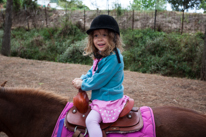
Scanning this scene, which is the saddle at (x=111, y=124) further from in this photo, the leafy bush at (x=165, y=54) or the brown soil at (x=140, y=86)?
the leafy bush at (x=165, y=54)

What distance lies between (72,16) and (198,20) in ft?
42.4

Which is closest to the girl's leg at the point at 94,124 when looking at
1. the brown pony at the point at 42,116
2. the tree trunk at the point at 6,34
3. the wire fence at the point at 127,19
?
the brown pony at the point at 42,116

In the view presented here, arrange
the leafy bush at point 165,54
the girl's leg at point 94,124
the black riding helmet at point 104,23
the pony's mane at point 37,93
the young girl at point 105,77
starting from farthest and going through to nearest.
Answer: the leafy bush at point 165,54, the pony's mane at point 37,93, the black riding helmet at point 104,23, the young girl at point 105,77, the girl's leg at point 94,124

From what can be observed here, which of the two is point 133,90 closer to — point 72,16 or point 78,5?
point 72,16

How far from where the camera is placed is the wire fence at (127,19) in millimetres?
14109

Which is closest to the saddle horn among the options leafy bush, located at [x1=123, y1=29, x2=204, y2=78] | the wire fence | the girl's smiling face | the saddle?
the saddle

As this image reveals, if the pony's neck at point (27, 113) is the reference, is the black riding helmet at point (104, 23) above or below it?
above

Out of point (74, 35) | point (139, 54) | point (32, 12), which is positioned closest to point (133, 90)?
point (139, 54)

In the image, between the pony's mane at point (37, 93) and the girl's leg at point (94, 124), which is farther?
the pony's mane at point (37, 93)

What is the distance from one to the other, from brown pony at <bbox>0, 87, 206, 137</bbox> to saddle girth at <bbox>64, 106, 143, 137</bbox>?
221mm

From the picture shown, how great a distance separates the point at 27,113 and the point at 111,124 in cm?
103

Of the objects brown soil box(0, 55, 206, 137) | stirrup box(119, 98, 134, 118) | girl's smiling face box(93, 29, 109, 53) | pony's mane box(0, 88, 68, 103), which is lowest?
brown soil box(0, 55, 206, 137)

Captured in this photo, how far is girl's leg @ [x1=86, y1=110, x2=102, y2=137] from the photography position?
1.63 m

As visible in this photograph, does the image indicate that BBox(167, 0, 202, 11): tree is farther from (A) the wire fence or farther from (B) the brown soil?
(B) the brown soil
